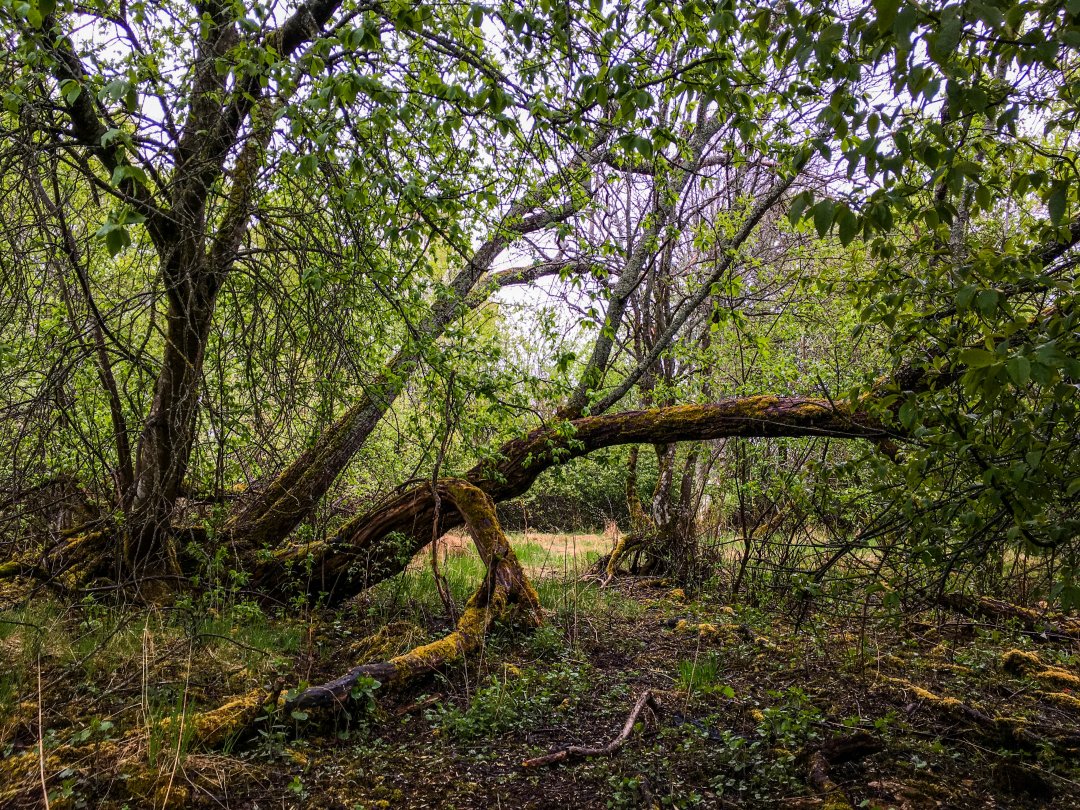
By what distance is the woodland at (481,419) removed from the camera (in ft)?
7.04

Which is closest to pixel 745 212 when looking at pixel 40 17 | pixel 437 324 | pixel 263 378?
pixel 437 324

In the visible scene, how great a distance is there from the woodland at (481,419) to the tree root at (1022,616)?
2.5 inches

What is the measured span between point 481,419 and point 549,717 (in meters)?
1.83

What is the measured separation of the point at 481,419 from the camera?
425 centimetres

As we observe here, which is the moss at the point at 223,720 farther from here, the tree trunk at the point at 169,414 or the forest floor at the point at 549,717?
the tree trunk at the point at 169,414

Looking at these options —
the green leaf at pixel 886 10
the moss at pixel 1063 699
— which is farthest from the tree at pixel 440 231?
the moss at pixel 1063 699

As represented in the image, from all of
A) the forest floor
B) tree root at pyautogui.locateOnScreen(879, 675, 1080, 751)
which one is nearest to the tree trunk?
the forest floor

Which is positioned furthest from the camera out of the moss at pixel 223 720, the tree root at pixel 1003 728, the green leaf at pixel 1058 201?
the moss at pixel 223 720

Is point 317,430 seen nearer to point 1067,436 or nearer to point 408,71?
point 408,71

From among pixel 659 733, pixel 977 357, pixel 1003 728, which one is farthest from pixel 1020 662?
pixel 977 357

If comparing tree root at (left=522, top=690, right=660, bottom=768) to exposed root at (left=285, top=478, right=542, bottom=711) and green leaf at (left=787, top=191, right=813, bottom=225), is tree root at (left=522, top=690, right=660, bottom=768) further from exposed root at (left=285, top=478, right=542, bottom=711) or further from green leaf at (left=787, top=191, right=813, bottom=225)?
green leaf at (left=787, top=191, right=813, bottom=225)

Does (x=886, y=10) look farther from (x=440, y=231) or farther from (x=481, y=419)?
(x=481, y=419)

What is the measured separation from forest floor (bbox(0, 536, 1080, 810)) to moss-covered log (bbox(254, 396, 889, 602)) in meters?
0.50

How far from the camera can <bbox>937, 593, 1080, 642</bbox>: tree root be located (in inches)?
181
